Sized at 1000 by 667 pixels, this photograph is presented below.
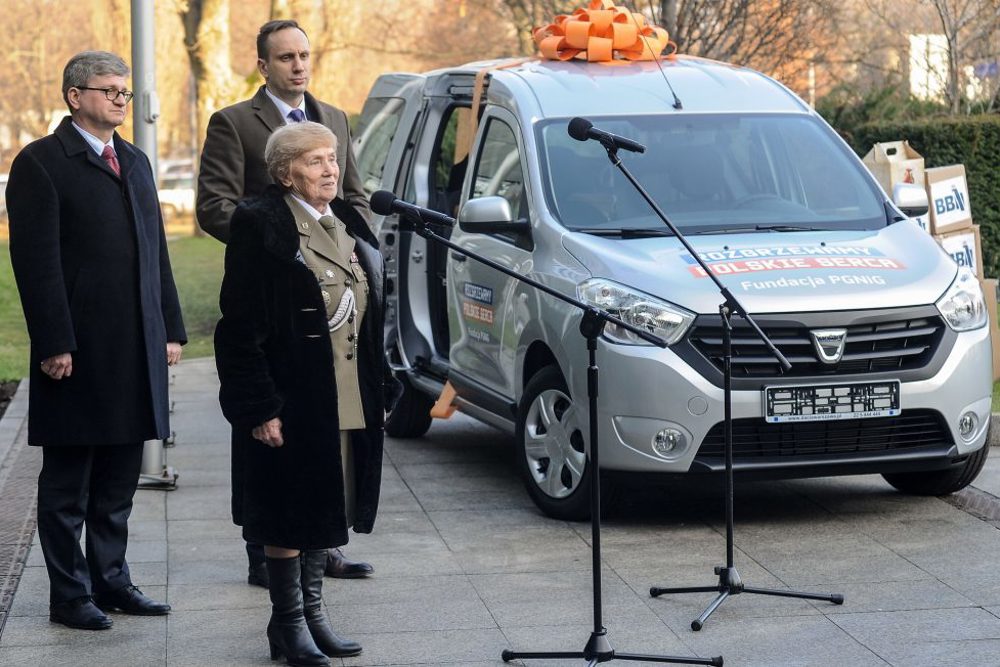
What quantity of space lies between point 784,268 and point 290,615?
278 centimetres

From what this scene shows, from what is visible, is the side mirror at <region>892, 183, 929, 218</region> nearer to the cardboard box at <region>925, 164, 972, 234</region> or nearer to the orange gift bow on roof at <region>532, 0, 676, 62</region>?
the orange gift bow on roof at <region>532, 0, 676, 62</region>

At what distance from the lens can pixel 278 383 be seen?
5188 millimetres

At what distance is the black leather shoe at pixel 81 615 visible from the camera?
229 inches

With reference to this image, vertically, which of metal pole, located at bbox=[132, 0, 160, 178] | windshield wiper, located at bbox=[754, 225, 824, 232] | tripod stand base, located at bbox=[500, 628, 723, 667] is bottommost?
tripod stand base, located at bbox=[500, 628, 723, 667]

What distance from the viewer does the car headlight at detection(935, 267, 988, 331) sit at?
7215mm

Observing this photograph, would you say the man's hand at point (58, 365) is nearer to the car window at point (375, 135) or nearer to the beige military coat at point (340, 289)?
the beige military coat at point (340, 289)

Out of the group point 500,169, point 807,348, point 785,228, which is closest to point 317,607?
point 807,348

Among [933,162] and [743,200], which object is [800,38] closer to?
[933,162]

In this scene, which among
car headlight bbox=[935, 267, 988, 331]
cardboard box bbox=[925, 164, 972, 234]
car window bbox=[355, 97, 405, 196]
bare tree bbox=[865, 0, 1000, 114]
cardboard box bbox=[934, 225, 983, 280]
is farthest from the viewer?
bare tree bbox=[865, 0, 1000, 114]

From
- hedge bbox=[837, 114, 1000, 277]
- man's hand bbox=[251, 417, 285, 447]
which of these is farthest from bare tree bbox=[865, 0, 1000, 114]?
man's hand bbox=[251, 417, 285, 447]

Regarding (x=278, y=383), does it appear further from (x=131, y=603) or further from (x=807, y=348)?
(x=807, y=348)

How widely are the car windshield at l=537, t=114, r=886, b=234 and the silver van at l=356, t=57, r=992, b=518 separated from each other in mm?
11

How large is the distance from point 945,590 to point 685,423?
49.7 inches

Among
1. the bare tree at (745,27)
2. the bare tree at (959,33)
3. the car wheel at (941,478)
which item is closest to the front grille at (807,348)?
the car wheel at (941,478)
